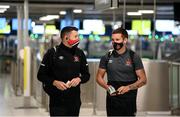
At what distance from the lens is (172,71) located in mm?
11867

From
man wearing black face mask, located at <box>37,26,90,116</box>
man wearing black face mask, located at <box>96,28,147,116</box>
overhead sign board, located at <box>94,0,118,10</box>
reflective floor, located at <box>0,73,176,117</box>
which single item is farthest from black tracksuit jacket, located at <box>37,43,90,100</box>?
reflective floor, located at <box>0,73,176,117</box>

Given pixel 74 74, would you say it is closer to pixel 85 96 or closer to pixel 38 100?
pixel 85 96

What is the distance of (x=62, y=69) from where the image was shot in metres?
5.39

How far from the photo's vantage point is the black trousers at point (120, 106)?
18.4 ft

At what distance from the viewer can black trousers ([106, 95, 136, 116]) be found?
5.61m

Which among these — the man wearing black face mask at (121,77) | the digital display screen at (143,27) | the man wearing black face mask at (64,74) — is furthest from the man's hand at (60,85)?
the digital display screen at (143,27)

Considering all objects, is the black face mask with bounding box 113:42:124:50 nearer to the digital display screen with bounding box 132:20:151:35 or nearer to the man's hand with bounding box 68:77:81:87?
the man's hand with bounding box 68:77:81:87

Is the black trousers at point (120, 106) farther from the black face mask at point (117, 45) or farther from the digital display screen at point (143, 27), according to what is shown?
the digital display screen at point (143, 27)

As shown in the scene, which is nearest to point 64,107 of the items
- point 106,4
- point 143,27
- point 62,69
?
point 62,69

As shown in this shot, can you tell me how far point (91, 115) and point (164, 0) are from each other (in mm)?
7444

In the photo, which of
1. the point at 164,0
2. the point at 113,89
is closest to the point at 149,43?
the point at 164,0

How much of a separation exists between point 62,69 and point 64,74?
6cm

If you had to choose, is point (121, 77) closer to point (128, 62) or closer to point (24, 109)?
point (128, 62)

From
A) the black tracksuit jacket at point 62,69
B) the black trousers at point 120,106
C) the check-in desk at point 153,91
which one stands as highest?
the black tracksuit jacket at point 62,69
